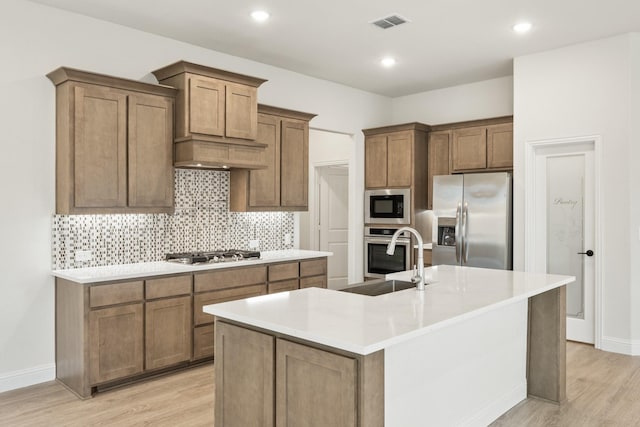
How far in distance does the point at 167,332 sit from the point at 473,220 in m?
3.38

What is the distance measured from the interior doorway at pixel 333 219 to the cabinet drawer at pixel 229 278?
3245 mm

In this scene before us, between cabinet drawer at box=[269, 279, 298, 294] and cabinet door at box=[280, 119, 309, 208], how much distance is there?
34.2 inches

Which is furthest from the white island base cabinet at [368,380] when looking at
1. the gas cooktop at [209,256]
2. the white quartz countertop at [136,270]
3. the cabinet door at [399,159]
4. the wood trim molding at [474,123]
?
the cabinet door at [399,159]

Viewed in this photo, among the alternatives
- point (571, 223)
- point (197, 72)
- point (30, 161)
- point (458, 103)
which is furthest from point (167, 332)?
point (458, 103)

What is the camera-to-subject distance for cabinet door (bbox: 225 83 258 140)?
14.5ft

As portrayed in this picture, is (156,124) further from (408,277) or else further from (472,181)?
(472,181)

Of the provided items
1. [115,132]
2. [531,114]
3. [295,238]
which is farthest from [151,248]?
[531,114]

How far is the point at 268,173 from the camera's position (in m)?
5.12

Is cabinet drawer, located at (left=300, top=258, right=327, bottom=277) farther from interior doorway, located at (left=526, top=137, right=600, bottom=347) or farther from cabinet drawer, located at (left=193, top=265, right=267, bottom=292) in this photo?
interior doorway, located at (left=526, top=137, right=600, bottom=347)

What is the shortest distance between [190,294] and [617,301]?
3.91 m

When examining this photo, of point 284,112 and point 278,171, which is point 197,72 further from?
point 278,171

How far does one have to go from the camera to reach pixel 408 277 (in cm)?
338

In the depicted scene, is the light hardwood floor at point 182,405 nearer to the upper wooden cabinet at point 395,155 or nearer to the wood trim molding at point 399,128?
the upper wooden cabinet at point 395,155

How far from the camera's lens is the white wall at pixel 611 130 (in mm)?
4562
